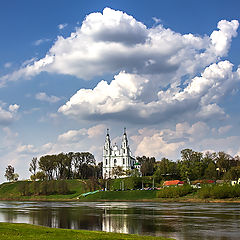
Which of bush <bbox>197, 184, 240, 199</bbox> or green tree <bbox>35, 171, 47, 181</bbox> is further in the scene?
green tree <bbox>35, 171, 47, 181</bbox>

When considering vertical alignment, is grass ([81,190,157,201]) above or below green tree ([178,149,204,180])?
below

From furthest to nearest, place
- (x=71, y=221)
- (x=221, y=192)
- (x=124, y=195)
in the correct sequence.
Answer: (x=124, y=195) → (x=221, y=192) → (x=71, y=221)

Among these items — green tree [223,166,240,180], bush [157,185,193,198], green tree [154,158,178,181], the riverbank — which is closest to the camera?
the riverbank

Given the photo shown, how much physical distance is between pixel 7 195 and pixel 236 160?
112 metres

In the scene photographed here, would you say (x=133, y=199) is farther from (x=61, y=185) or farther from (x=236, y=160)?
(x=236, y=160)

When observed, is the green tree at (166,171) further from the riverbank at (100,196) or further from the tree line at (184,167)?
the riverbank at (100,196)

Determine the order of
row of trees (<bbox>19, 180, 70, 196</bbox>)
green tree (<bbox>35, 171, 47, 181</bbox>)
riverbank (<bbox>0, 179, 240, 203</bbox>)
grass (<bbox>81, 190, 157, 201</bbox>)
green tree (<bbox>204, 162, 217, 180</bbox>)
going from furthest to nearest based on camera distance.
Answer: green tree (<bbox>35, 171, 47, 181</bbox>) → row of trees (<bbox>19, 180, 70, 196</bbox>) → green tree (<bbox>204, 162, 217, 180</bbox>) → grass (<bbox>81, 190, 157, 201</bbox>) → riverbank (<bbox>0, 179, 240, 203</bbox>)

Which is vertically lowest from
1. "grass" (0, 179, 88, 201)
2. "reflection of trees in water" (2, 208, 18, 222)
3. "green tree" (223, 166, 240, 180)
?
"grass" (0, 179, 88, 201)

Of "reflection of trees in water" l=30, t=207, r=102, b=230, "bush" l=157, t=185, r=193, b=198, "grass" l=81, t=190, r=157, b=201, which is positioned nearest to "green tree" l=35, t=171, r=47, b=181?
"grass" l=81, t=190, r=157, b=201

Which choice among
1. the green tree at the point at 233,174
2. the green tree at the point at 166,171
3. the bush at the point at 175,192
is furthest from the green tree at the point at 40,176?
the green tree at the point at 233,174

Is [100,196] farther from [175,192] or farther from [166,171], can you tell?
[166,171]

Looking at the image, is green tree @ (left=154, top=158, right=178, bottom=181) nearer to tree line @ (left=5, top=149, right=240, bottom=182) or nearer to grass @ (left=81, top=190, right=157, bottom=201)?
tree line @ (left=5, top=149, right=240, bottom=182)

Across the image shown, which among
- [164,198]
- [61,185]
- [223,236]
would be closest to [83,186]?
[61,185]

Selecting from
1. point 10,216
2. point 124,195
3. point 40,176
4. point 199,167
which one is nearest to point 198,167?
point 199,167
